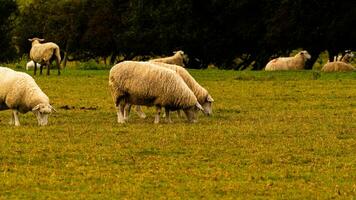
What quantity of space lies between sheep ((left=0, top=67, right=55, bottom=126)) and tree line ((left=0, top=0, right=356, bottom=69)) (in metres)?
30.2

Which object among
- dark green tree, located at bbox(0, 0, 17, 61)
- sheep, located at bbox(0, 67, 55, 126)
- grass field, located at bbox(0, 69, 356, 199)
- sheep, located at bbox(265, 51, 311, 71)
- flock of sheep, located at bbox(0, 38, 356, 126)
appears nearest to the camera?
grass field, located at bbox(0, 69, 356, 199)

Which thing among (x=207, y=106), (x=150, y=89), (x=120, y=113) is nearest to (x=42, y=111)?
(x=120, y=113)

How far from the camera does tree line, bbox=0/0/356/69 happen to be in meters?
50.0

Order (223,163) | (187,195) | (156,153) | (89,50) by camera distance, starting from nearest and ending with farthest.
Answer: (187,195)
(223,163)
(156,153)
(89,50)

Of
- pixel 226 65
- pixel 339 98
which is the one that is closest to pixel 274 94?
pixel 339 98

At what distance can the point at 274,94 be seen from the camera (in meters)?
30.6

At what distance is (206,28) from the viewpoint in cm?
5581

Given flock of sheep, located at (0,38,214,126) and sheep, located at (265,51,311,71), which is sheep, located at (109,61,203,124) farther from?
sheep, located at (265,51,311,71)

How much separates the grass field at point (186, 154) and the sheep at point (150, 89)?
52 cm

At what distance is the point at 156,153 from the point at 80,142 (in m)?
1.87

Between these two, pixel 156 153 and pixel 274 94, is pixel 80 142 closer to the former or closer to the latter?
pixel 156 153

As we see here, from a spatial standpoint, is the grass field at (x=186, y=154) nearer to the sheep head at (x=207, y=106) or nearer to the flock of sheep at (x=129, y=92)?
the sheep head at (x=207, y=106)

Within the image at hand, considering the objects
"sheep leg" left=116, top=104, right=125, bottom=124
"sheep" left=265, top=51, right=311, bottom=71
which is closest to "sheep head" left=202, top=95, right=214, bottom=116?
"sheep leg" left=116, top=104, right=125, bottom=124

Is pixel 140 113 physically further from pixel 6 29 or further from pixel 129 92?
pixel 6 29
